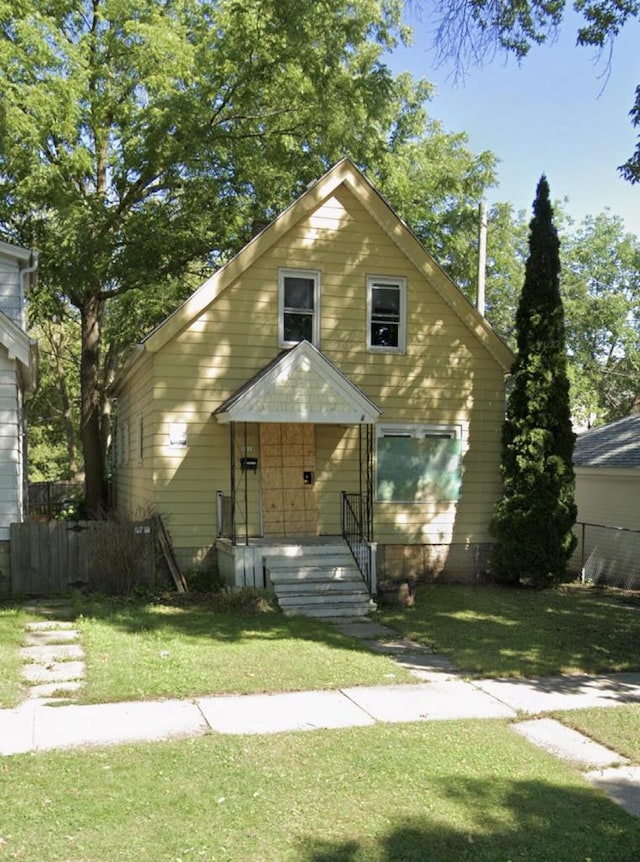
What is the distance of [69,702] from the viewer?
6.71 meters

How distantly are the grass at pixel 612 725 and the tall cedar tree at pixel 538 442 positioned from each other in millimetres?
7398

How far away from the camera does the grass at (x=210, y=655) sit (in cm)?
733

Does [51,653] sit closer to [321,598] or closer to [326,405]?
[321,598]

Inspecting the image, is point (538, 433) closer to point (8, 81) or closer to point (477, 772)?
point (477, 772)

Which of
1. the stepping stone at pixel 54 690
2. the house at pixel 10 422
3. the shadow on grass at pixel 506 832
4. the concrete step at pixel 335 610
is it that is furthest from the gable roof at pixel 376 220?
the shadow on grass at pixel 506 832

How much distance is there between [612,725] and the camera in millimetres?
6488

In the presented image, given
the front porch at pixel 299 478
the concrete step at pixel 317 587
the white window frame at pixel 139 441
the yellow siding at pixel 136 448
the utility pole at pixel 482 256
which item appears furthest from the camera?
the utility pole at pixel 482 256

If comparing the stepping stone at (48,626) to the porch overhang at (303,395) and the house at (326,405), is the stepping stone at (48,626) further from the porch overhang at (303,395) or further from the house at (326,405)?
the porch overhang at (303,395)

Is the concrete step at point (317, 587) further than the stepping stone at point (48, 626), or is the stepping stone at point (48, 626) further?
the concrete step at point (317, 587)

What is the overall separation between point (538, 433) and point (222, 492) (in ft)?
20.3

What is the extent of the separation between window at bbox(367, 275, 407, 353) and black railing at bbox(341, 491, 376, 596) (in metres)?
3.06

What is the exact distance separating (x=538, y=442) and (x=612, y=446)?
6.03m

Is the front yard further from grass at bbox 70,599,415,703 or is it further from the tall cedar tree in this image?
the tall cedar tree

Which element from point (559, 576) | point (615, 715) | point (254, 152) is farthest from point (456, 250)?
point (615, 715)
